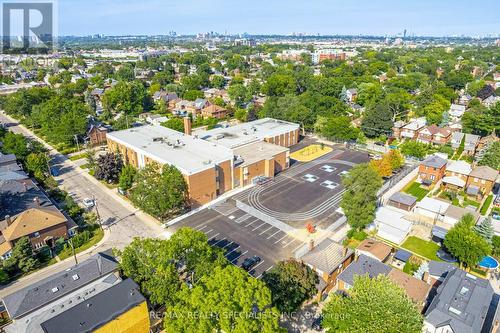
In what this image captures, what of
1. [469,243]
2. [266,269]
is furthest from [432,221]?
[266,269]

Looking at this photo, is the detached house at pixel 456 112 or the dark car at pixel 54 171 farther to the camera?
the detached house at pixel 456 112

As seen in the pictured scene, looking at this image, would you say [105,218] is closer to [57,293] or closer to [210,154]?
[57,293]

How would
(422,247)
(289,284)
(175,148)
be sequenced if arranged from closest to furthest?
(289,284)
(422,247)
(175,148)

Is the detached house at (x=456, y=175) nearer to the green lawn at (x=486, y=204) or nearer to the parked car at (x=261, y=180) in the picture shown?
the green lawn at (x=486, y=204)

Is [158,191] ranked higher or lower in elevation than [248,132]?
lower

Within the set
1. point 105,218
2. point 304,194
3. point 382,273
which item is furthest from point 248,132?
point 382,273

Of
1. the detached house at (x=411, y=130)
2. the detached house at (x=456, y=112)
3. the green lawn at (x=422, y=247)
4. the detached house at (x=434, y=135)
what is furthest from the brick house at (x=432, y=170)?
the detached house at (x=456, y=112)

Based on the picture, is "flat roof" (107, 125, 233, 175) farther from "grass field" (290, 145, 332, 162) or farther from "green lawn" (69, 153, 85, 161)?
"grass field" (290, 145, 332, 162)
